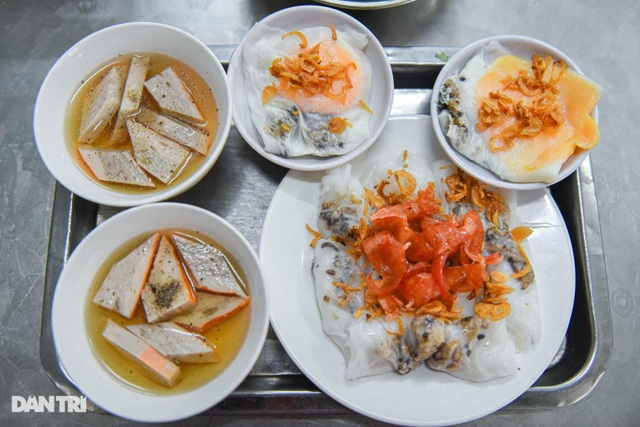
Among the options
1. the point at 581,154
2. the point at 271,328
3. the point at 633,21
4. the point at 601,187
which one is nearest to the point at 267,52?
the point at 271,328

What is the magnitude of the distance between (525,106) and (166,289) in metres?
1.54

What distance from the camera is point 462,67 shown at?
2.22 metres

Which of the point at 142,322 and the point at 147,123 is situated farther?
the point at 147,123

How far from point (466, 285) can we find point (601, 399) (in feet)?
3.13

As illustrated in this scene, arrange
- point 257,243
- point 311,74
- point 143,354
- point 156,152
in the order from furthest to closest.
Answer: point 257,243, point 311,74, point 156,152, point 143,354

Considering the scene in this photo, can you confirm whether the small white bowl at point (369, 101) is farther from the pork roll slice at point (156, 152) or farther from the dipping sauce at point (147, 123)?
the pork roll slice at point (156, 152)

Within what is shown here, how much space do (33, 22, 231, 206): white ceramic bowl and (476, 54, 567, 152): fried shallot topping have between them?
1042mm

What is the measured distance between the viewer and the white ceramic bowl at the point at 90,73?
6.26ft

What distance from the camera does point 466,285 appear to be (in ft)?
6.53

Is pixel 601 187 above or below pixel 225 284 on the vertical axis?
below

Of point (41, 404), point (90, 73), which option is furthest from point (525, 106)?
point (41, 404)

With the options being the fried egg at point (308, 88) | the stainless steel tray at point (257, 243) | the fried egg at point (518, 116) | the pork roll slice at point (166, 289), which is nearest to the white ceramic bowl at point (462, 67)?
the fried egg at point (518, 116)

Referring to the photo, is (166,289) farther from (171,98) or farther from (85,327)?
(171,98)

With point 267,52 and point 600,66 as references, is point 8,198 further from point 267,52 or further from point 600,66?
point 600,66
